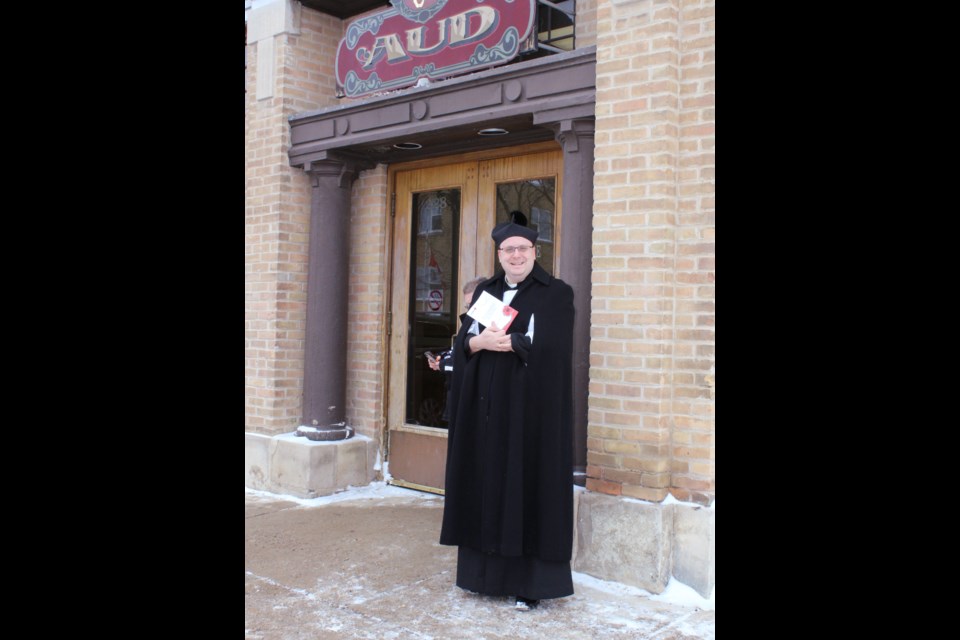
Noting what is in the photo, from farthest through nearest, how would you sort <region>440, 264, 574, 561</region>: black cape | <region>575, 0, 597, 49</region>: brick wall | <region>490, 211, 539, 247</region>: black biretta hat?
<region>575, 0, 597, 49</region>: brick wall < <region>490, 211, 539, 247</region>: black biretta hat < <region>440, 264, 574, 561</region>: black cape

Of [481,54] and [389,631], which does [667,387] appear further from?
[481,54]

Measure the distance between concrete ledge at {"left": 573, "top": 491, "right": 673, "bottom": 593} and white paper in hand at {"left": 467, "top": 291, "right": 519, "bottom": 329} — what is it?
127cm

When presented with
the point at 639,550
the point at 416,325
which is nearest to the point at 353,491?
the point at 416,325

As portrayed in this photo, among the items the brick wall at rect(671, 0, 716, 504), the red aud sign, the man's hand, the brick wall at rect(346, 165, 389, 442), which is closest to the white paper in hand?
the man's hand

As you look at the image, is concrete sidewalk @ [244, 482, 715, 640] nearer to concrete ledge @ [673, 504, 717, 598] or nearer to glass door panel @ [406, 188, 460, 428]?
concrete ledge @ [673, 504, 717, 598]

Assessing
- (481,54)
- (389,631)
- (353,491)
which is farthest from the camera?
(353,491)

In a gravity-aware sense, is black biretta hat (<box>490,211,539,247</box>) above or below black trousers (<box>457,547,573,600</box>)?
above

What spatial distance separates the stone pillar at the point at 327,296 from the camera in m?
6.76

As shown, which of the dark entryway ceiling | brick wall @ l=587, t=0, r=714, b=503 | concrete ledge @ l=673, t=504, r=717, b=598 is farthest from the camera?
the dark entryway ceiling

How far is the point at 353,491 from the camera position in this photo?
264 inches

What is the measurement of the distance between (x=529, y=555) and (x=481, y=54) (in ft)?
11.0

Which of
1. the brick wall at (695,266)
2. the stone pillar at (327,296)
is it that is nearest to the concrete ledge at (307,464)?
the stone pillar at (327,296)

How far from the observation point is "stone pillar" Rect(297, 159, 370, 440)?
6762 mm

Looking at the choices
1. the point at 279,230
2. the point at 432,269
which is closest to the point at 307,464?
the point at 432,269
